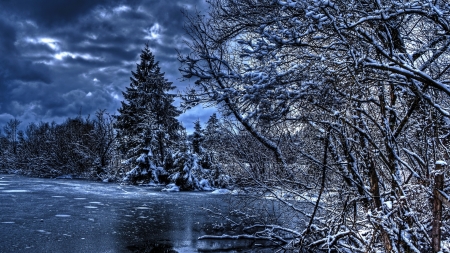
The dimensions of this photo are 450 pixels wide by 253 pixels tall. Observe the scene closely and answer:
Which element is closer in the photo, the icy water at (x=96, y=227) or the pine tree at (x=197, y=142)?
the icy water at (x=96, y=227)

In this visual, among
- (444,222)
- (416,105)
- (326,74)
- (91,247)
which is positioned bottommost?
(91,247)

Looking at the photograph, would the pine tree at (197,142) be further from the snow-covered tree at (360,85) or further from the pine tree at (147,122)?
the snow-covered tree at (360,85)

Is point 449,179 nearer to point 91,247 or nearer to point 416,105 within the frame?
point 416,105

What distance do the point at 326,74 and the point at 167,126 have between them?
100 ft

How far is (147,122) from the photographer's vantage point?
1220 inches


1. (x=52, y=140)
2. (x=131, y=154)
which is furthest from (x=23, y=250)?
(x=52, y=140)

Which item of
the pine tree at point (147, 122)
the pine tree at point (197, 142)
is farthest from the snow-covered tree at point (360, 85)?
the pine tree at point (147, 122)

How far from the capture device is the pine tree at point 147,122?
29875mm

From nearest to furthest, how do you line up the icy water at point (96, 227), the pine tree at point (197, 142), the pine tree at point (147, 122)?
the icy water at point (96, 227), the pine tree at point (197, 142), the pine tree at point (147, 122)

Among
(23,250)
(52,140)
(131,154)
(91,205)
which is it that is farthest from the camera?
(52,140)

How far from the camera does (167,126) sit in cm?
3338

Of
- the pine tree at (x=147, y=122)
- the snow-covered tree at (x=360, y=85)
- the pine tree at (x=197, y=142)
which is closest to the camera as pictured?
the snow-covered tree at (x=360, y=85)

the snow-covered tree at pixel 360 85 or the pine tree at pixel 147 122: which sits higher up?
the pine tree at pixel 147 122

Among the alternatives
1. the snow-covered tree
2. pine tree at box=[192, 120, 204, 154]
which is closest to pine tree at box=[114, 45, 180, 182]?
pine tree at box=[192, 120, 204, 154]
